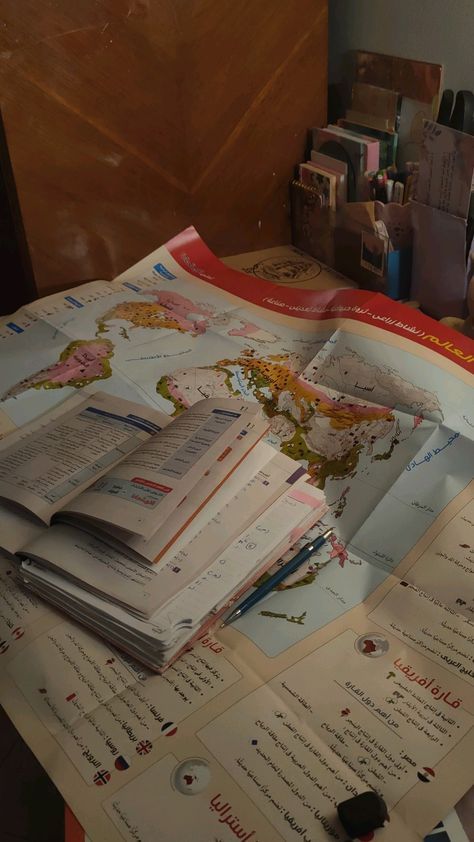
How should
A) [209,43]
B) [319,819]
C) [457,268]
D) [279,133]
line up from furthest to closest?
[279,133] → [209,43] → [457,268] → [319,819]

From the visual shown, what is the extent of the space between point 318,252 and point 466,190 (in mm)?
303

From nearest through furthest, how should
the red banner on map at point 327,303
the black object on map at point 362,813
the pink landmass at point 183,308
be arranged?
1. the black object on map at point 362,813
2. the red banner on map at point 327,303
3. the pink landmass at point 183,308

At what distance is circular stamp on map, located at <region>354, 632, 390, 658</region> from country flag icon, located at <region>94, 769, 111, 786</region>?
0.17 meters

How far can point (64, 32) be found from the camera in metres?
0.85

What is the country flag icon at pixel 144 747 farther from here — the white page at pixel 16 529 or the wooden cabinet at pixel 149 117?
the wooden cabinet at pixel 149 117

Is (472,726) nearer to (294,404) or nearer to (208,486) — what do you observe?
(208,486)

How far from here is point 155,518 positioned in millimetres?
523

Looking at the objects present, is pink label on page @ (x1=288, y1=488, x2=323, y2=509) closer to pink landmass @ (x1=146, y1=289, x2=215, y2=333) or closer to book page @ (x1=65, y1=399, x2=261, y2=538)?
book page @ (x1=65, y1=399, x2=261, y2=538)

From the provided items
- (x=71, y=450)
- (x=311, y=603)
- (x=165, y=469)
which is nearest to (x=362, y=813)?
(x=311, y=603)

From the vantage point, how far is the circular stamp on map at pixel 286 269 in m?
1.01

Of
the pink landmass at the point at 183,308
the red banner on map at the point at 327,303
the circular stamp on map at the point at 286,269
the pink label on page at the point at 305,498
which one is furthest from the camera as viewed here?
the circular stamp on map at the point at 286,269

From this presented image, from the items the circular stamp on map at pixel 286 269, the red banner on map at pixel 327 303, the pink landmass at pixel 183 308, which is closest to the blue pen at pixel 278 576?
the red banner on map at pixel 327 303

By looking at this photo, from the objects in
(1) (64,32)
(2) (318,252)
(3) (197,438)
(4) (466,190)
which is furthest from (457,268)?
(1) (64,32)

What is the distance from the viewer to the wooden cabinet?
86cm
